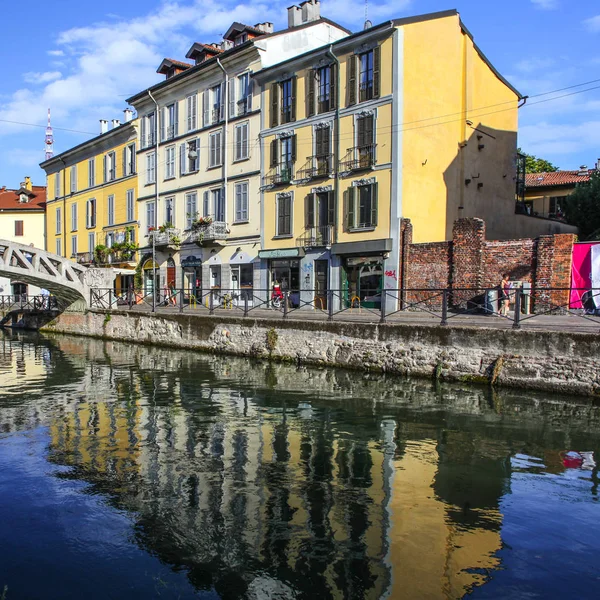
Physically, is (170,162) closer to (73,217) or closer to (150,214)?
(150,214)

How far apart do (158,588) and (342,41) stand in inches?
966

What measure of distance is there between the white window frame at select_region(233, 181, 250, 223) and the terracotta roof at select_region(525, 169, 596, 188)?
1964 centimetres

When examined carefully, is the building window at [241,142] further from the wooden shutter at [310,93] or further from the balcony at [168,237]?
the balcony at [168,237]

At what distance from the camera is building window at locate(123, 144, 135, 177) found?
39.2 metres

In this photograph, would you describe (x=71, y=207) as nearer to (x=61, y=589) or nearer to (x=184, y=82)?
(x=184, y=82)

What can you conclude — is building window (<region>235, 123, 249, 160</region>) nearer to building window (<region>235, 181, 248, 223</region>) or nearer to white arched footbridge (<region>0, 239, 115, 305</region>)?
building window (<region>235, 181, 248, 223</region>)

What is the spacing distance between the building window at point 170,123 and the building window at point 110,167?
6.88 m

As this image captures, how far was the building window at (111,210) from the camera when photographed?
41.2 metres

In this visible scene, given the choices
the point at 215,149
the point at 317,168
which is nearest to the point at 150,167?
the point at 215,149

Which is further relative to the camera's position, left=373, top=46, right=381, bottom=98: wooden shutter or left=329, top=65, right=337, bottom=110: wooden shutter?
left=329, top=65, right=337, bottom=110: wooden shutter

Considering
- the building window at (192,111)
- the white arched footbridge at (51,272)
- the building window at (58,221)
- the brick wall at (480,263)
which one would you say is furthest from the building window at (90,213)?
the brick wall at (480,263)

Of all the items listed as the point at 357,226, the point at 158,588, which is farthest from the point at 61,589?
the point at 357,226

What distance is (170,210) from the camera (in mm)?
35656

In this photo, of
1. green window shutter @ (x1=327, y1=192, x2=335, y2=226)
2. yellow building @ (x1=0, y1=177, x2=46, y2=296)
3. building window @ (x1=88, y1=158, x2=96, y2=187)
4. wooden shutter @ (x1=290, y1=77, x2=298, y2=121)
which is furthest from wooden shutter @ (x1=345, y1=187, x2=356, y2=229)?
yellow building @ (x1=0, y1=177, x2=46, y2=296)
